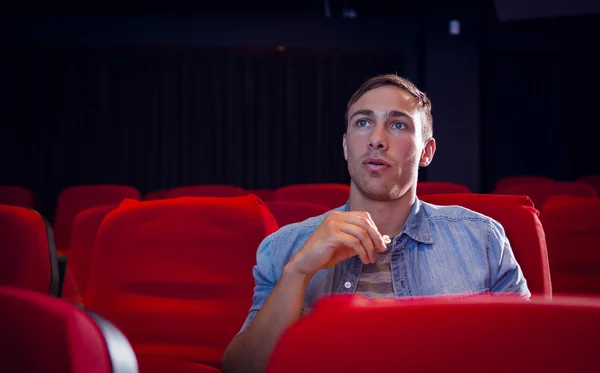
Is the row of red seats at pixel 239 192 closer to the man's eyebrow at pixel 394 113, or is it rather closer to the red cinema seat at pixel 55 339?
the man's eyebrow at pixel 394 113

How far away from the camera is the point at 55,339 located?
56 cm

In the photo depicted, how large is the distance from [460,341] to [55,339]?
36 cm

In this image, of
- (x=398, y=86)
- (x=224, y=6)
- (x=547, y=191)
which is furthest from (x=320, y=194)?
(x=224, y=6)

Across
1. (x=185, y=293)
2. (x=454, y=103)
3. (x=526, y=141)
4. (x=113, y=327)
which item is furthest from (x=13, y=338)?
(x=526, y=141)

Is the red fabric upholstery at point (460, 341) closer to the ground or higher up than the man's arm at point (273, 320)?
higher up

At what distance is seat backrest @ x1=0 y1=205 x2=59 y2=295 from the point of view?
4.96ft

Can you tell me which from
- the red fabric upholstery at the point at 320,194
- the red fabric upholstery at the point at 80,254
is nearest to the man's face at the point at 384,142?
the red fabric upholstery at the point at 80,254

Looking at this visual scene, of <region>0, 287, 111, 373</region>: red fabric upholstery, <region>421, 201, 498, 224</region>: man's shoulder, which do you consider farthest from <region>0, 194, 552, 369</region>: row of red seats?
<region>0, 287, 111, 373</region>: red fabric upholstery

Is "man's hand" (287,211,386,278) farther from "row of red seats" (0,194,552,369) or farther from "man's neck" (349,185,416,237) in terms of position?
"row of red seats" (0,194,552,369)

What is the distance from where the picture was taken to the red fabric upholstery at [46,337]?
547 mm

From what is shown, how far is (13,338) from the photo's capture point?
1.99ft

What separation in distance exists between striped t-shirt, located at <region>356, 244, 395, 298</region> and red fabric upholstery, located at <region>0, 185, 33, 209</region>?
11.7 feet

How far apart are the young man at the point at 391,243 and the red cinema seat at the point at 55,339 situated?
72cm

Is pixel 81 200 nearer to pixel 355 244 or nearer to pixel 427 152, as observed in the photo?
pixel 427 152
